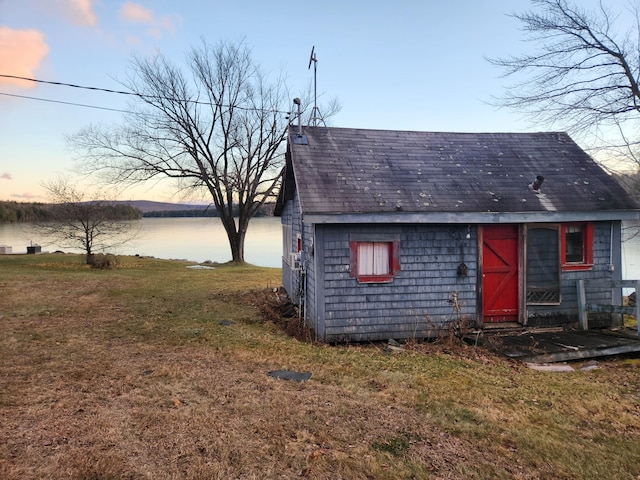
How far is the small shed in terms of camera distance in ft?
26.8

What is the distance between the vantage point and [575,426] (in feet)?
15.5

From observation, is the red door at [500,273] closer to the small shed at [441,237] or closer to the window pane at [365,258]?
the small shed at [441,237]

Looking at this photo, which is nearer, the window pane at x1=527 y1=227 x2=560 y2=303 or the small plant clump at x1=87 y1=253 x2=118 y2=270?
the window pane at x1=527 y1=227 x2=560 y2=303

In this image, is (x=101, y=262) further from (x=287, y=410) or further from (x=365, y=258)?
(x=287, y=410)

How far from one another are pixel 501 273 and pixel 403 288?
7.83 feet

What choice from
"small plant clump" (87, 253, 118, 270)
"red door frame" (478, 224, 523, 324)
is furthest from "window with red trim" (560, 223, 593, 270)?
"small plant clump" (87, 253, 118, 270)

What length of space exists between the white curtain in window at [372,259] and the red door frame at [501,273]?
7.43 ft

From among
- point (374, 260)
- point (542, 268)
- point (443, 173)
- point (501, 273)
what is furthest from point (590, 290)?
point (374, 260)

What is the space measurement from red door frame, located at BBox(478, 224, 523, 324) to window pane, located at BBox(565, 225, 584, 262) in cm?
126

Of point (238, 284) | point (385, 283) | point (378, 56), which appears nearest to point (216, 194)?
point (238, 284)

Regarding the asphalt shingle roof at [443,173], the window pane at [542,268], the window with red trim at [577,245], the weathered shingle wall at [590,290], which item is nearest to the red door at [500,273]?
the window pane at [542,268]

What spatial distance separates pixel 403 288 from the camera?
8.37 metres

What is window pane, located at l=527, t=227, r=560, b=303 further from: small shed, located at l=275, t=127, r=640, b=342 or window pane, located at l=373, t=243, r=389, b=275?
window pane, located at l=373, t=243, r=389, b=275

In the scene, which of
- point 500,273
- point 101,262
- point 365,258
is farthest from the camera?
point 101,262
